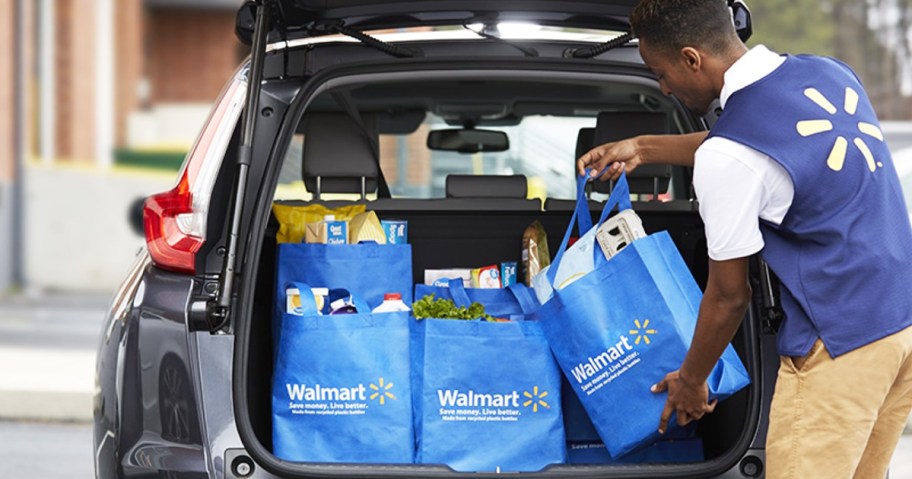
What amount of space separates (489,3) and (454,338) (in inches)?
33.4

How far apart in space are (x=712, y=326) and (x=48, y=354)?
6917 mm

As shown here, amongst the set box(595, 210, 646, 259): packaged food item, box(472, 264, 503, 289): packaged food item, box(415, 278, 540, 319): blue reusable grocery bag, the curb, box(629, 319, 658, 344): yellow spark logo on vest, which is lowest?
the curb

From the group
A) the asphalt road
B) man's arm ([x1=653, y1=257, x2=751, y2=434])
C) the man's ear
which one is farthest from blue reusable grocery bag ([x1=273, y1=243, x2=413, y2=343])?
the asphalt road

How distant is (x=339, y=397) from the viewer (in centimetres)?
335

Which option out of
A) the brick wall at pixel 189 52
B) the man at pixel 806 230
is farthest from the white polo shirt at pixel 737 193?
the brick wall at pixel 189 52

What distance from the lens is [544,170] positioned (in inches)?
236

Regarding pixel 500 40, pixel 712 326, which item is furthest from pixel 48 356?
pixel 712 326

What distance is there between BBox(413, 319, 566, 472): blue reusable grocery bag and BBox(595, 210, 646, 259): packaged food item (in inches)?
11.3

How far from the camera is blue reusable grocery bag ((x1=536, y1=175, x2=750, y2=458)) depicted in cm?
331

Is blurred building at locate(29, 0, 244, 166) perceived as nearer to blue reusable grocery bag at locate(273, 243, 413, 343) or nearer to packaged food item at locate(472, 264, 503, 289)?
packaged food item at locate(472, 264, 503, 289)

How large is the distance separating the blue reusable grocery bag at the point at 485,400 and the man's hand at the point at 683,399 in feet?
0.89

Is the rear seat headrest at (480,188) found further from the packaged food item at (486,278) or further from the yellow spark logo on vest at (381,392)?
the yellow spark logo on vest at (381,392)

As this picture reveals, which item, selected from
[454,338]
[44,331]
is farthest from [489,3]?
[44,331]

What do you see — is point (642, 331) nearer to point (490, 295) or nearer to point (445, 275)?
point (490, 295)
